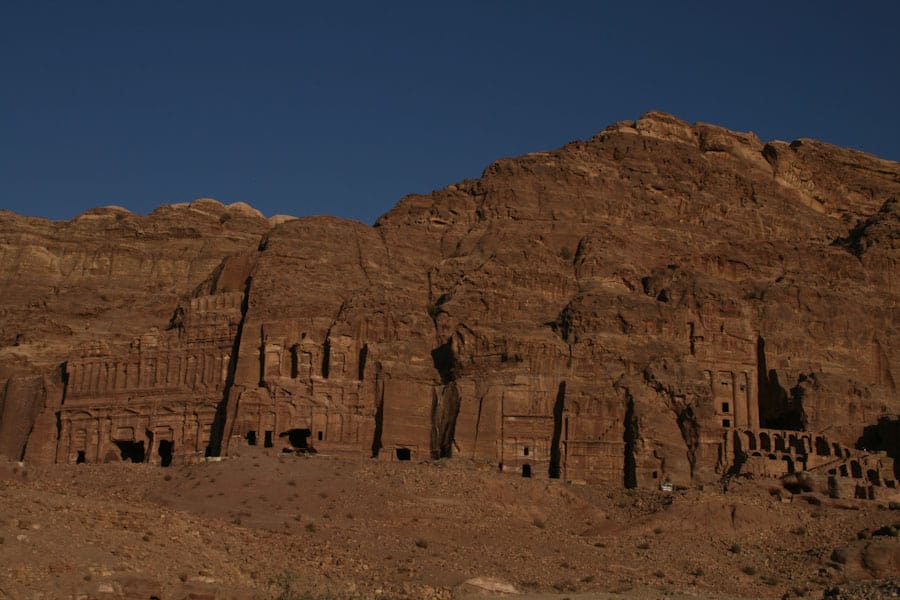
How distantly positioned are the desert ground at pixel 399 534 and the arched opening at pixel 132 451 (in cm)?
1334

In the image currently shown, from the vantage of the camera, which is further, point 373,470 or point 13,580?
point 373,470

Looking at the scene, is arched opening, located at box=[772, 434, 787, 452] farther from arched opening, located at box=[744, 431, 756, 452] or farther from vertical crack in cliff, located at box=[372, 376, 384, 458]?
vertical crack in cliff, located at box=[372, 376, 384, 458]

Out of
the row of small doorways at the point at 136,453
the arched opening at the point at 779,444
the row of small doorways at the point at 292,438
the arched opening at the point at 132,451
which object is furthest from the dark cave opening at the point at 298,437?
the arched opening at the point at 779,444

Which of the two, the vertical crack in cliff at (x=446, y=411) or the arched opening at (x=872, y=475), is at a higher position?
the vertical crack in cliff at (x=446, y=411)

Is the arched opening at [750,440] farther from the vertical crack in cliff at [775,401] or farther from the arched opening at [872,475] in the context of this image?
the arched opening at [872,475]

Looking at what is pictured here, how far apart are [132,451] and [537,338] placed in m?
22.2

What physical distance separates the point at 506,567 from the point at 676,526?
30.3ft

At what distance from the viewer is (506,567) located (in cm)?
5181

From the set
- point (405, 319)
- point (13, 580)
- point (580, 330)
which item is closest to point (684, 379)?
point (580, 330)

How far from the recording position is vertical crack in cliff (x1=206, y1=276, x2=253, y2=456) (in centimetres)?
7431

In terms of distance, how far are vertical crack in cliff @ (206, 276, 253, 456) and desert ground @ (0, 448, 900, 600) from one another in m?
6.85

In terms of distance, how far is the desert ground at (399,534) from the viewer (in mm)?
42062

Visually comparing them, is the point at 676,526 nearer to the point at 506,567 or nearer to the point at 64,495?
the point at 506,567

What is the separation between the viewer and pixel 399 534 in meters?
55.4
